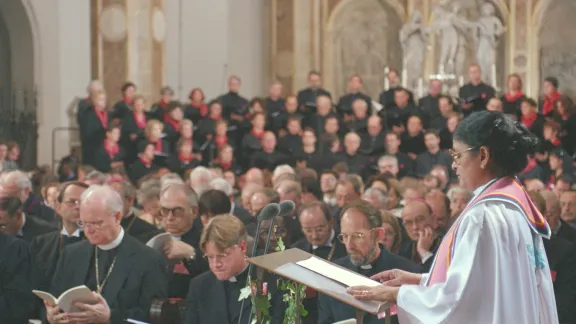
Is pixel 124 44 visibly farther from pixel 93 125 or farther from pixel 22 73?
pixel 93 125

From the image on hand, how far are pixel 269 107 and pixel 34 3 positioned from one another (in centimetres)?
398

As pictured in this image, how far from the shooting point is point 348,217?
21.0 feet

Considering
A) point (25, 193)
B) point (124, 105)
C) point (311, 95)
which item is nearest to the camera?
point (25, 193)

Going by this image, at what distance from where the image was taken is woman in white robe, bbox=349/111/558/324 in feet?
14.2

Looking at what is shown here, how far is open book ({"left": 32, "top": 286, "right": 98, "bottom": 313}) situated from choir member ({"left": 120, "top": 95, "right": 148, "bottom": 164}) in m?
9.77

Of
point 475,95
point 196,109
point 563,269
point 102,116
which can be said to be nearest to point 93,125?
point 102,116

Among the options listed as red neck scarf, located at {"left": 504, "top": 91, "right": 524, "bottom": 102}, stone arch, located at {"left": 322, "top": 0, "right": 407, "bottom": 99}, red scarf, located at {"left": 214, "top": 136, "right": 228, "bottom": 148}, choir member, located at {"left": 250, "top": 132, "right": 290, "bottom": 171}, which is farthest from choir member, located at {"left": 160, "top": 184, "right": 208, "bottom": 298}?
stone arch, located at {"left": 322, "top": 0, "right": 407, "bottom": 99}

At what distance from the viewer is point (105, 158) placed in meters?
15.6

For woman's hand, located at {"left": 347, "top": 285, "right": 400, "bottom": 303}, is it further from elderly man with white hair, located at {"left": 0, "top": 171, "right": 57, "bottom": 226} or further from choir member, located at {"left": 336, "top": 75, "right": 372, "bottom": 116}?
choir member, located at {"left": 336, "top": 75, "right": 372, "bottom": 116}

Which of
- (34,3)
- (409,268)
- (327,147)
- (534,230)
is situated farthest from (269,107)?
(534,230)

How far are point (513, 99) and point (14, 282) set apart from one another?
A: 36.9ft

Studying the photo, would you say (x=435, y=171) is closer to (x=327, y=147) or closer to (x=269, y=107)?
(x=327, y=147)

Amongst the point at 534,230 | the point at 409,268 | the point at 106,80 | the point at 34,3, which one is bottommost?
the point at 409,268

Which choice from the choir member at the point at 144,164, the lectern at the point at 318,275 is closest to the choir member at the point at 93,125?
the choir member at the point at 144,164
